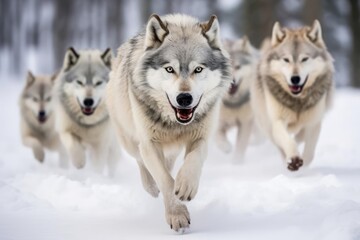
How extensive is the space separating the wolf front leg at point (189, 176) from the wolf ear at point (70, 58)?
3328mm

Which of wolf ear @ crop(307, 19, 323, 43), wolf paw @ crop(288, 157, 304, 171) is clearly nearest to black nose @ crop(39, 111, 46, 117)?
wolf ear @ crop(307, 19, 323, 43)

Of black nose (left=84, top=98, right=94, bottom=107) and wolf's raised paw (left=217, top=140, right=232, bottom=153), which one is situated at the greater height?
wolf's raised paw (left=217, top=140, right=232, bottom=153)

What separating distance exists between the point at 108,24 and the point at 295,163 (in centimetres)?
2645

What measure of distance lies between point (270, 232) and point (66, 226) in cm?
128

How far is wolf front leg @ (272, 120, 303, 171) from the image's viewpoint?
220 inches

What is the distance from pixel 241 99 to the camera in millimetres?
8352

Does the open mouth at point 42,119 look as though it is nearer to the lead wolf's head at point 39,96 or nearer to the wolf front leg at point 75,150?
the lead wolf's head at point 39,96

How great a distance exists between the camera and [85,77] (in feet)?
22.9

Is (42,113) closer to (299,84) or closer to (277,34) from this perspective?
(277,34)

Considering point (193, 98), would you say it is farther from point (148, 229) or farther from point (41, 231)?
point (41, 231)

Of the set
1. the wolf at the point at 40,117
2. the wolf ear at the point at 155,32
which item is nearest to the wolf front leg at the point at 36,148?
the wolf at the point at 40,117

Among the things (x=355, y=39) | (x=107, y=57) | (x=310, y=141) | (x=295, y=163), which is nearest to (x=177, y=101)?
(x=295, y=163)

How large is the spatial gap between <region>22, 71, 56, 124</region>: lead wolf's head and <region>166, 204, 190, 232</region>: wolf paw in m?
4.85

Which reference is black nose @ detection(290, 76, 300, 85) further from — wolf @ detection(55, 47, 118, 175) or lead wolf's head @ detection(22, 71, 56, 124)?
lead wolf's head @ detection(22, 71, 56, 124)
